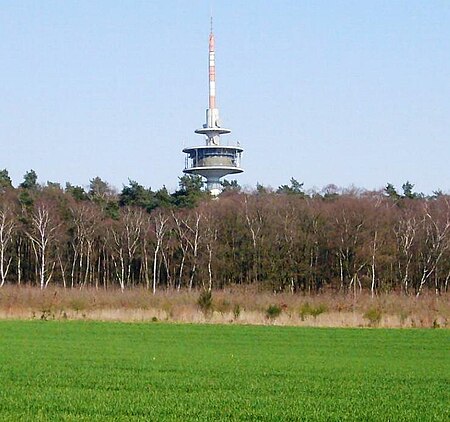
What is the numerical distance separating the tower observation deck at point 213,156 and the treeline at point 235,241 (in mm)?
21468

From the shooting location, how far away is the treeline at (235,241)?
267 ft

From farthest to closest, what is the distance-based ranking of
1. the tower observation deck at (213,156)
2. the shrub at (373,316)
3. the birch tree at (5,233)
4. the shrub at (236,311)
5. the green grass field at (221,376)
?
1. the tower observation deck at (213,156)
2. the birch tree at (5,233)
3. the shrub at (236,311)
4. the shrub at (373,316)
5. the green grass field at (221,376)

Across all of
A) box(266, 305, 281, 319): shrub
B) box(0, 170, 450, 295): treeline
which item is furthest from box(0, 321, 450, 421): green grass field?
box(0, 170, 450, 295): treeline

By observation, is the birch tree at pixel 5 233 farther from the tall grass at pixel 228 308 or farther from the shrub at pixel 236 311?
the shrub at pixel 236 311

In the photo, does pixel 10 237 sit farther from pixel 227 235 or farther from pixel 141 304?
pixel 141 304

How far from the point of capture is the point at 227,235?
85750 mm

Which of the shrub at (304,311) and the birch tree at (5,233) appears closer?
the shrub at (304,311)

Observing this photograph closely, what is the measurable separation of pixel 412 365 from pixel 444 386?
251 inches

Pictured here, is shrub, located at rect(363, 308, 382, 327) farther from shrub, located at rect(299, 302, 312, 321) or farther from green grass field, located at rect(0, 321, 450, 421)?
green grass field, located at rect(0, 321, 450, 421)

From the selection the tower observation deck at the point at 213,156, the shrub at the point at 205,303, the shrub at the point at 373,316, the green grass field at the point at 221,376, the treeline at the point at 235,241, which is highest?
the tower observation deck at the point at 213,156

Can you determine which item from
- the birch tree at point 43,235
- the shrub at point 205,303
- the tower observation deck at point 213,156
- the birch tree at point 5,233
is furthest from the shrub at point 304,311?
the tower observation deck at point 213,156

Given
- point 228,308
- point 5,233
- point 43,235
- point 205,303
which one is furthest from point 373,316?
point 5,233

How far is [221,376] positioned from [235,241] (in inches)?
2525

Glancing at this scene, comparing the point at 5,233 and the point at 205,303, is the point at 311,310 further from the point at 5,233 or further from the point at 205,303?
the point at 5,233
